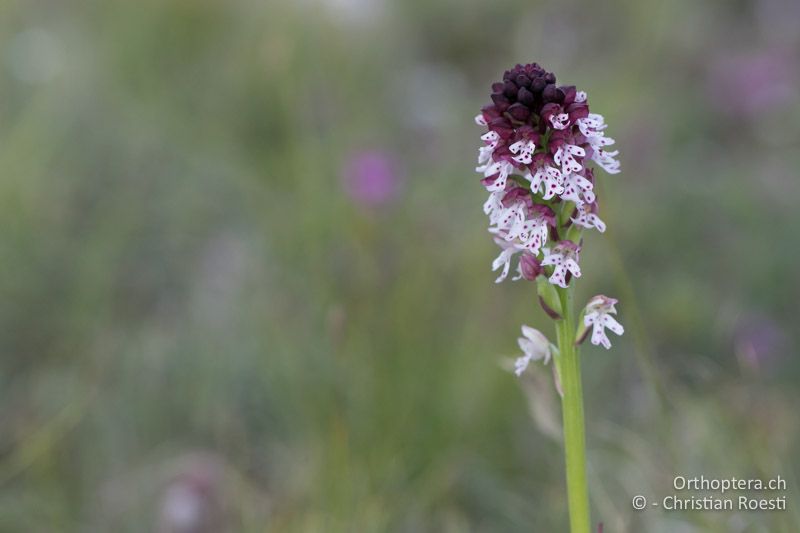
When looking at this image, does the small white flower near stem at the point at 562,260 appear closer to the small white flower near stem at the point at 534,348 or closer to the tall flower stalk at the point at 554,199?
Answer: the tall flower stalk at the point at 554,199

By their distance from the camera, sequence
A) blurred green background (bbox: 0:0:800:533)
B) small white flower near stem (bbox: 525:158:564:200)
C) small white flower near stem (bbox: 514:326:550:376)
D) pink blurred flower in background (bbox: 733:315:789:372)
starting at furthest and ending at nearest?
1. pink blurred flower in background (bbox: 733:315:789:372)
2. blurred green background (bbox: 0:0:800:533)
3. small white flower near stem (bbox: 514:326:550:376)
4. small white flower near stem (bbox: 525:158:564:200)

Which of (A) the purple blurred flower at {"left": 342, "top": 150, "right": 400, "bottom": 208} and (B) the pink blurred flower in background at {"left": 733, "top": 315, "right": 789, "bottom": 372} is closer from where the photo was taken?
(B) the pink blurred flower in background at {"left": 733, "top": 315, "right": 789, "bottom": 372}

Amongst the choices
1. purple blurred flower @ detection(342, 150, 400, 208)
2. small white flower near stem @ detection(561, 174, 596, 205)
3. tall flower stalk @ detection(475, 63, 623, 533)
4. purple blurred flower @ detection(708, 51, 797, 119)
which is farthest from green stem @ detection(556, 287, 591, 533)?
purple blurred flower @ detection(708, 51, 797, 119)

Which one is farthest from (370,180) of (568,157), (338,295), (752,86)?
(752,86)

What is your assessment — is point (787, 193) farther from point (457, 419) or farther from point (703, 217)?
point (457, 419)

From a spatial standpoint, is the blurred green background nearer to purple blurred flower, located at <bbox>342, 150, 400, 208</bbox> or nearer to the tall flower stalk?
purple blurred flower, located at <bbox>342, 150, 400, 208</bbox>

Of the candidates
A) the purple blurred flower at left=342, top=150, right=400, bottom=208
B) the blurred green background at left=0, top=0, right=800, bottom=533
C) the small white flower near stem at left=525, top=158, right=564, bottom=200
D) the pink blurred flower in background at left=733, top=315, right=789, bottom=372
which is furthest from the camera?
the purple blurred flower at left=342, top=150, right=400, bottom=208

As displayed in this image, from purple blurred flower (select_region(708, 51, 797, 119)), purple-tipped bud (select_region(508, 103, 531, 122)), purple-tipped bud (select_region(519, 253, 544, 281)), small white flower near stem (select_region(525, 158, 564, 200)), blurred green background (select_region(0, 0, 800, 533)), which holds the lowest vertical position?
purple-tipped bud (select_region(519, 253, 544, 281))
